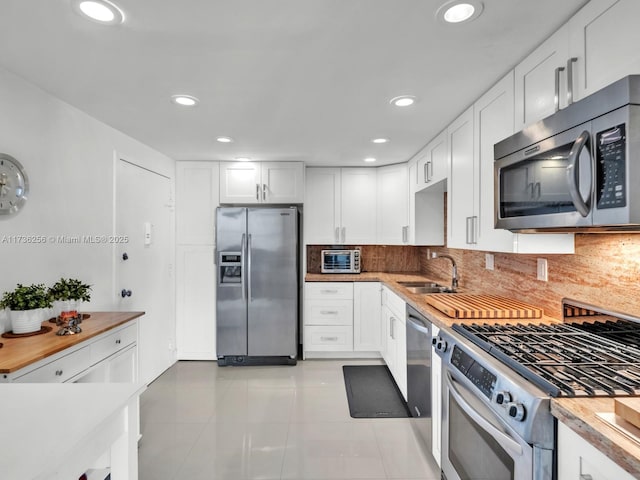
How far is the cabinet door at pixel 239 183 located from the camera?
3.86 metres

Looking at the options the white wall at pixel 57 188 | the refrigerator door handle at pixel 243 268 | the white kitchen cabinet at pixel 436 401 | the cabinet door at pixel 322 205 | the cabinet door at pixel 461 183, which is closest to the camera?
the white wall at pixel 57 188

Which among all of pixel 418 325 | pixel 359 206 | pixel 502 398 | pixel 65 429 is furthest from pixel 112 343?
pixel 359 206

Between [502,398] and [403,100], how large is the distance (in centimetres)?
173

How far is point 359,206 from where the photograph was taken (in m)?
4.16

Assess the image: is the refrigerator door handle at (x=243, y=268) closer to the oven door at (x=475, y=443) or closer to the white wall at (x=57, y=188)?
the white wall at (x=57, y=188)

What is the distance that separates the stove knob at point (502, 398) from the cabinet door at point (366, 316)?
266 centimetres

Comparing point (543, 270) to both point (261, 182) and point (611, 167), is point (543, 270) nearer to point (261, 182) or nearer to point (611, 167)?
point (611, 167)

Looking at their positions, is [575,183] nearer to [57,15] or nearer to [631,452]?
[631,452]

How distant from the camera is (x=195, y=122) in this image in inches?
101

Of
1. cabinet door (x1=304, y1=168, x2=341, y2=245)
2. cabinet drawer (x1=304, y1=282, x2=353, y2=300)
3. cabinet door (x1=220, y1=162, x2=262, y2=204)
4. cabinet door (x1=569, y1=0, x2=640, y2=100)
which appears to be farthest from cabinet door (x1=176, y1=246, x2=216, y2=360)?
cabinet door (x1=569, y1=0, x2=640, y2=100)

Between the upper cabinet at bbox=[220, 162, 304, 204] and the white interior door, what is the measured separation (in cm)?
63

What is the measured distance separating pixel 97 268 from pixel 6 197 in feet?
2.81

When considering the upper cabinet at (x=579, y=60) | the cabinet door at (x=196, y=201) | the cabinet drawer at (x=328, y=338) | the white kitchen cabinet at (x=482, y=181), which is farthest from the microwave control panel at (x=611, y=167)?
the cabinet door at (x=196, y=201)

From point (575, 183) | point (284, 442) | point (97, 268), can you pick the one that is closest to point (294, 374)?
point (284, 442)
